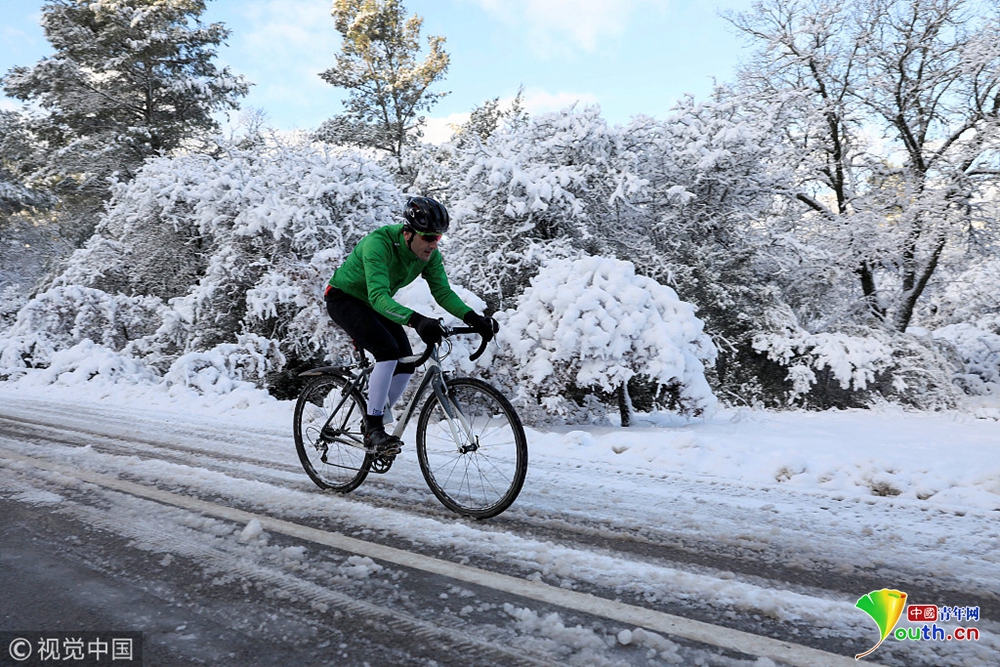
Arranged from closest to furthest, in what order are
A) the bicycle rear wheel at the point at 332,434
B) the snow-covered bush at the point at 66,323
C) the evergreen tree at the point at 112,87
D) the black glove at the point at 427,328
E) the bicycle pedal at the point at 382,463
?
the black glove at the point at 427,328
the bicycle pedal at the point at 382,463
the bicycle rear wheel at the point at 332,434
the snow-covered bush at the point at 66,323
the evergreen tree at the point at 112,87

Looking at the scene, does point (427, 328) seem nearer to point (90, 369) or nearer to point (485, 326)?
point (485, 326)

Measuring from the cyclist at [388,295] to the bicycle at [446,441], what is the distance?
0.45ft

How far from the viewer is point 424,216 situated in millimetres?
3875

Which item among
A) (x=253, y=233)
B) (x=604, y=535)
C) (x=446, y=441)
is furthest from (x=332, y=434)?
(x=253, y=233)

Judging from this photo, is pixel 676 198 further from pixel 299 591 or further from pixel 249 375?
pixel 299 591

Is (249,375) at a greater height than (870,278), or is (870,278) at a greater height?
(870,278)

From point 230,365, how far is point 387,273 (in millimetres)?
7752

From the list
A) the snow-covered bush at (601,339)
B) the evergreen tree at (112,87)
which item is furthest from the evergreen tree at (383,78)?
the snow-covered bush at (601,339)

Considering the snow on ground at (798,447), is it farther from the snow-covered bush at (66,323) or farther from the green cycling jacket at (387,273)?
the snow-covered bush at (66,323)

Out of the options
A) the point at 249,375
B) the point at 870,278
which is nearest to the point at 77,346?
the point at 249,375

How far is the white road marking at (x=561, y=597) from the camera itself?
6.66 ft

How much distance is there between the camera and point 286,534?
3.20 metres

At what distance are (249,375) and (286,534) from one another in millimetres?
8174
